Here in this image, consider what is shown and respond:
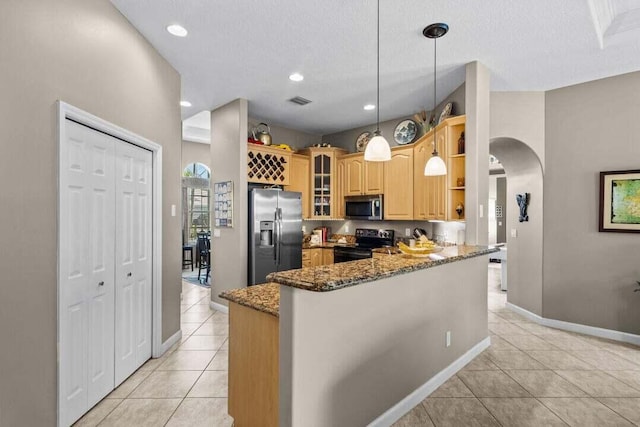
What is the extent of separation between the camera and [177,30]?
2758 mm

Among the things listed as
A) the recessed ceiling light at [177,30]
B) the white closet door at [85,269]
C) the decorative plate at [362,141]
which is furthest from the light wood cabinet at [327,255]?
the recessed ceiling light at [177,30]

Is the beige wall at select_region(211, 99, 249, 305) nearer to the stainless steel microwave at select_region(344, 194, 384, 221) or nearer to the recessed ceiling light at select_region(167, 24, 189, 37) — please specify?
the recessed ceiling light at select_region(167, 24, 189, 37)

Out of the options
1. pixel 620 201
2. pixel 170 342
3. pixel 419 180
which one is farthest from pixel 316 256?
pixel 620 201

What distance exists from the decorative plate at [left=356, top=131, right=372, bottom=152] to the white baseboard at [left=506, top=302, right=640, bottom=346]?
3538mm

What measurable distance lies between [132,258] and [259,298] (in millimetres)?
1532

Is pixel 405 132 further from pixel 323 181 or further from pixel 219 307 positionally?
pixel 219 307

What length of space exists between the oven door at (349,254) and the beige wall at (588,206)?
2382 millimetres

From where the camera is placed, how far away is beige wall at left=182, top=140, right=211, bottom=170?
7.98 metres

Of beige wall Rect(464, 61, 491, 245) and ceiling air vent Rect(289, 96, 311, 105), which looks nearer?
beige wall Rect(464, 61, 491, 245)

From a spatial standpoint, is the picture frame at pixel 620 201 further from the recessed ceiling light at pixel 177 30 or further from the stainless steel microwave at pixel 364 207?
the recessed ceiling light at pixel 177 30

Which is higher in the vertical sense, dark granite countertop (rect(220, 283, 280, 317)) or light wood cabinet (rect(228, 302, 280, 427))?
dark granite countertop (rect(220, 283, 280, 317))

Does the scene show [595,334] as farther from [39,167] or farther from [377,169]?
[39,167]

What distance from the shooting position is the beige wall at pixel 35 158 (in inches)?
63.3

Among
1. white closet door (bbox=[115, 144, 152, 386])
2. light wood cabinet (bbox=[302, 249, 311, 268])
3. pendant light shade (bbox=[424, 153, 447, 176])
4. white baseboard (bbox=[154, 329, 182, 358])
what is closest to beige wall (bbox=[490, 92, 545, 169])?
pendant light shade (bbox=[424, 153, 447, 176])
